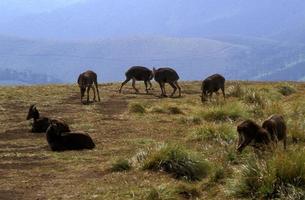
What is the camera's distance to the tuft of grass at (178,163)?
13609 millimetres

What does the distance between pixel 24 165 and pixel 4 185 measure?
6.24 ft

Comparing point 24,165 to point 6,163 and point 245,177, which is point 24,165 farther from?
point 245,177

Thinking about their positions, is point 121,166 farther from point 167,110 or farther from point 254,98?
point 254,98

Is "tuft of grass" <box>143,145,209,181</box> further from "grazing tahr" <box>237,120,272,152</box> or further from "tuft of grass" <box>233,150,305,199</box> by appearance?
"tuft of grass" <box>233,150,305,199</box>

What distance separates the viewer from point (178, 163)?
45.5 feet

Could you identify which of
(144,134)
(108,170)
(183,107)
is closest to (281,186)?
(108,170)

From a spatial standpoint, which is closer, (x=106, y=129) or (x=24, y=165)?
(x=24, y=165)

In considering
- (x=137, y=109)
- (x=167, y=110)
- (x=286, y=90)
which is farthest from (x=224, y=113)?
(x=286, y=90)

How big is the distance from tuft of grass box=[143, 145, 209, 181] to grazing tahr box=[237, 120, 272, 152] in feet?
2.79

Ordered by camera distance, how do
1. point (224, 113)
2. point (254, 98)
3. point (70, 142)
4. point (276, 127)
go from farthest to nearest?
point (254, 98) < point (224, 113) < point (70, 142) < point (276, 127)

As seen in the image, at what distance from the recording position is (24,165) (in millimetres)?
15289

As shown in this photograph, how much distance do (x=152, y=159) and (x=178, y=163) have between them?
1.91ft

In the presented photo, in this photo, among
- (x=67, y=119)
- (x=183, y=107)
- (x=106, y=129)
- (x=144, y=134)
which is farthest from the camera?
(x=183, y=107)

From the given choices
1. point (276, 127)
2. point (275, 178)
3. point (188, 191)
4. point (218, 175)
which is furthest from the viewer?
point (276, 127)
